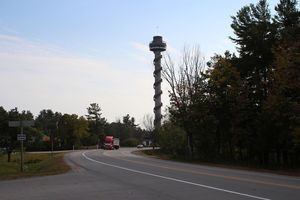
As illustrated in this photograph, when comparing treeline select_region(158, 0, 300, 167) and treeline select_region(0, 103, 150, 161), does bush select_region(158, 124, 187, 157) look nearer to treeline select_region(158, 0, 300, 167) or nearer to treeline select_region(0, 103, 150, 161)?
treeline select_region(158, 0, 300, 167)

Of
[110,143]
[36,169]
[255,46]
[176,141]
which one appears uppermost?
[255,46]

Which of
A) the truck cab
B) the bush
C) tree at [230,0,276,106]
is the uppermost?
tree at [230,0,276,106]

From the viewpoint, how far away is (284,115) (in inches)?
881

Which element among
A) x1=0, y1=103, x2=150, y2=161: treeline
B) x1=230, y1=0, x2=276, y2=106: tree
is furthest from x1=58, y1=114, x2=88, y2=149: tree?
x1=230, y1=0, x2=276, y2=106: tree

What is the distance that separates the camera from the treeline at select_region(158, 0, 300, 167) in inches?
985

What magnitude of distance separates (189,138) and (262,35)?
43.8 feet

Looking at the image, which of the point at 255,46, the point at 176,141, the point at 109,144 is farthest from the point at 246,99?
the point at 109,144

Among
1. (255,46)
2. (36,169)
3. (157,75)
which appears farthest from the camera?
(157,75)

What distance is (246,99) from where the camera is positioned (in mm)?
29266

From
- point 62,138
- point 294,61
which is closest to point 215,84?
point 294,61

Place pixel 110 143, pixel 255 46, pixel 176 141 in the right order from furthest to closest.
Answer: pixel 110 143, pixel 176 141, pixel 255 46

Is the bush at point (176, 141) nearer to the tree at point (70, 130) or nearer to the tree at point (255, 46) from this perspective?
the tree at point (255, 46)

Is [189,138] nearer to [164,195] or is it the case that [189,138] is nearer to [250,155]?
[250,155]

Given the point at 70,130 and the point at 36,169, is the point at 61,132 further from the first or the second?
the point at 36,169
